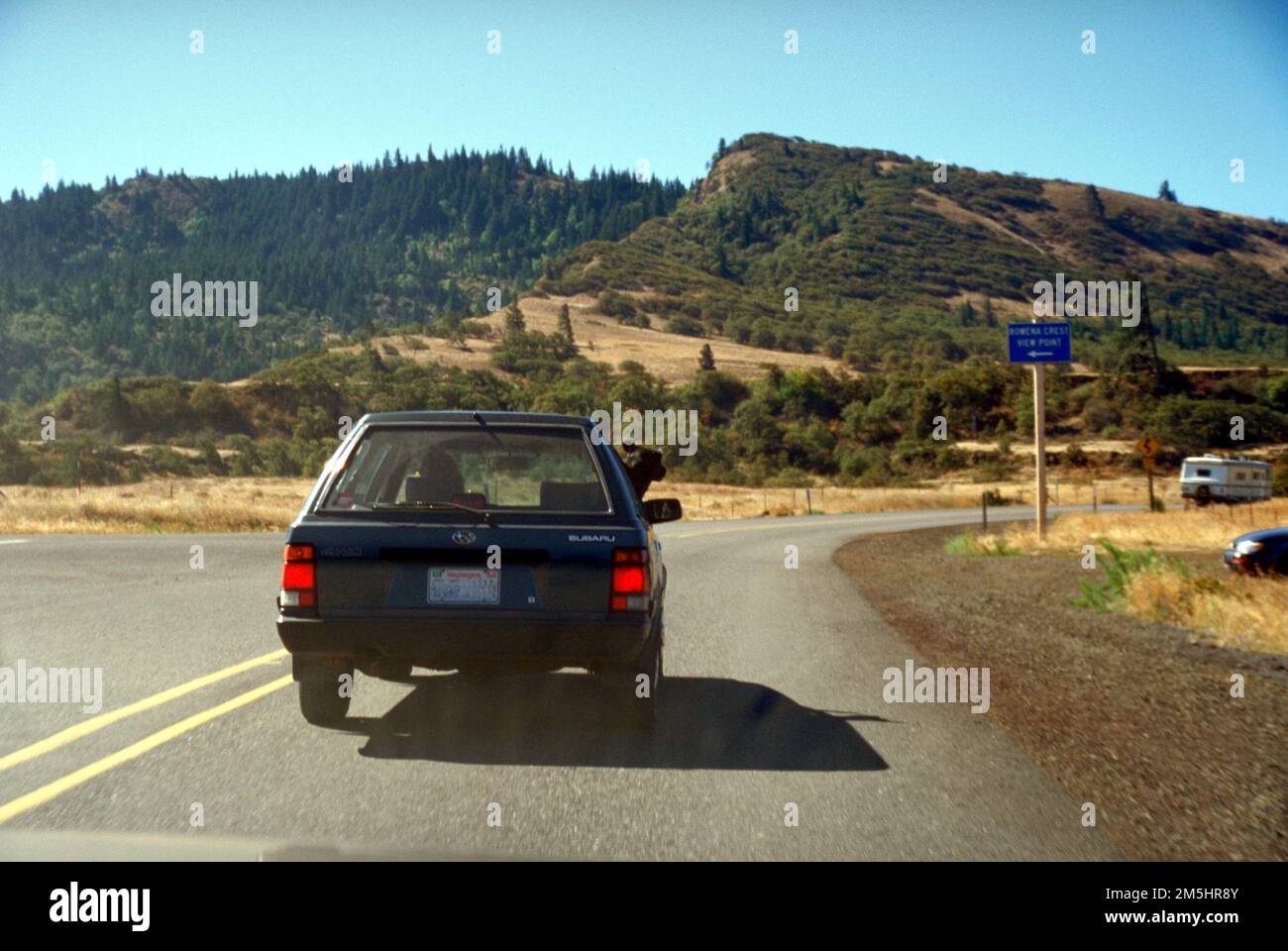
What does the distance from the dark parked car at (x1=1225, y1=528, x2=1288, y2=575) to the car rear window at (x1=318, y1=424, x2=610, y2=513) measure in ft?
40.6

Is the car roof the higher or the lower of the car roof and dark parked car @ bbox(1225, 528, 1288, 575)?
the higher

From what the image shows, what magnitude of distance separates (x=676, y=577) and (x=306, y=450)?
5272cm

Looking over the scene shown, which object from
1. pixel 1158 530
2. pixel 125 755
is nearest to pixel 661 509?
pixel 125 755

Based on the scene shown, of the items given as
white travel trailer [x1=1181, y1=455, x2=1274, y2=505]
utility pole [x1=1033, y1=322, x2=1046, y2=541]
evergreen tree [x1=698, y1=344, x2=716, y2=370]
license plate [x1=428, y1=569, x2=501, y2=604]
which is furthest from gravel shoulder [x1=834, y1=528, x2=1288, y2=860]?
evergreen tree [x1=698, y1=344, x2=716, y2=370]

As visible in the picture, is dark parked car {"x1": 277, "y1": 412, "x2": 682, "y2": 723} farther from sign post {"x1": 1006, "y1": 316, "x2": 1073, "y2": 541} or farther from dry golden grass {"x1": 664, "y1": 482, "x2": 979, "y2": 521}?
dry golden grass {"x1": 664, "y1": 482, "x2": 979, "y2": 521}

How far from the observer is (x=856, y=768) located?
20.3 ft

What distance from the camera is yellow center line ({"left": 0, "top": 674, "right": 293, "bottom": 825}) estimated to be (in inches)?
210

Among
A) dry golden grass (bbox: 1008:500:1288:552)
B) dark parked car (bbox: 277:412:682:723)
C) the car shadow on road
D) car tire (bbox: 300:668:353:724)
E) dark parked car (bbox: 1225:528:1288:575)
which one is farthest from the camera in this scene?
dry golden grass (bbox: 1008:500:1288:552)

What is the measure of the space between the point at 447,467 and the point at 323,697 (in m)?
1.52

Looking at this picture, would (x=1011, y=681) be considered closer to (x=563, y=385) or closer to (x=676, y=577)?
(x=676, y=577)

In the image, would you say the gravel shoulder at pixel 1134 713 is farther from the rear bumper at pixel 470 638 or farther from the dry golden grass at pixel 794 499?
the dry golden grass at pixel 794 499

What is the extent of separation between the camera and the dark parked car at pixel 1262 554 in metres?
17.1

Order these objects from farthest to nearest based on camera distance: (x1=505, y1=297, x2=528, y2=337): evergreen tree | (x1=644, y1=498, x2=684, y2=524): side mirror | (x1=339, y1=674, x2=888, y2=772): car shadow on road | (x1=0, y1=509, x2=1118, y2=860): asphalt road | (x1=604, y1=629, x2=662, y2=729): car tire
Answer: (x1=505, y1=297, x2=528, y2=337): evergreen tree → (x1=644, y1=498, x2=684, y2=524): side mirror → (x1=604, y1=629, x2=662, y2=729): car tire → (x1=339, y1=674, x2=888, y2=772): car shadow on road → (x1=0, y1=509, x2=1118, y2=860): asphalt road
